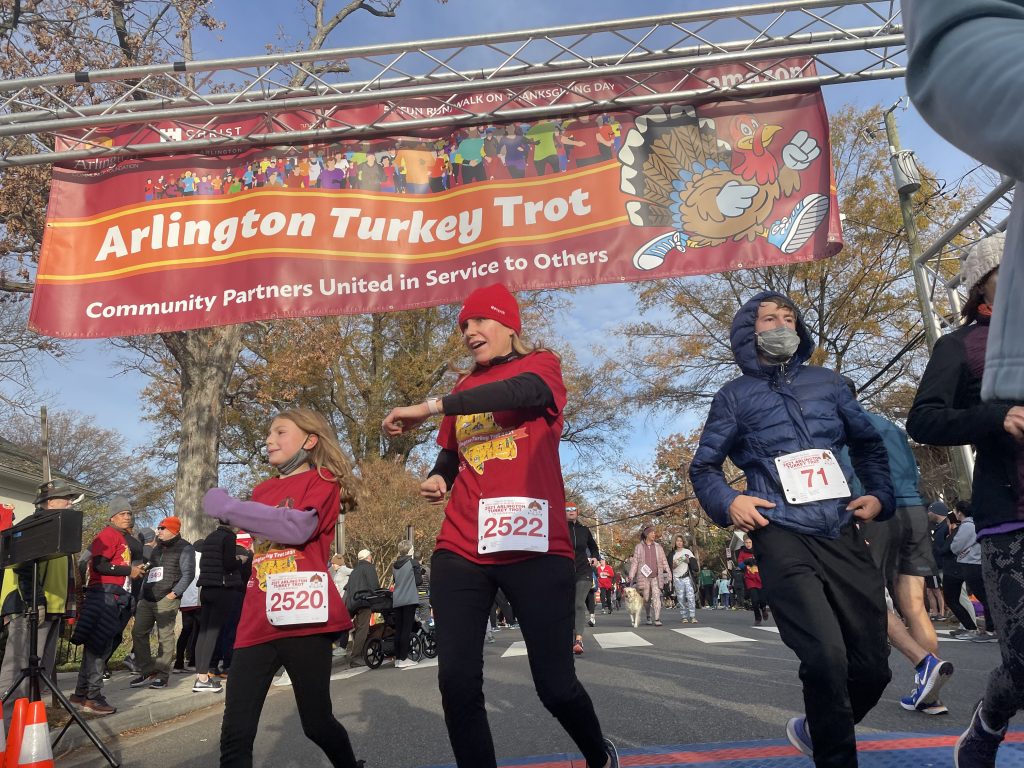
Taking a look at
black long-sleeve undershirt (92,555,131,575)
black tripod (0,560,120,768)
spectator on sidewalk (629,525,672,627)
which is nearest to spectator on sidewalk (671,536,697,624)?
spectator on sidewalk (629,525,672,627)

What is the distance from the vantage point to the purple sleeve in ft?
10.7

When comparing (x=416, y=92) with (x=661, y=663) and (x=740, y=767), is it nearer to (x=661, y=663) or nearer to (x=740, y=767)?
(x=740, y=767)

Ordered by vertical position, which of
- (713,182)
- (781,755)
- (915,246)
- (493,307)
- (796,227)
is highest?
(915,246)

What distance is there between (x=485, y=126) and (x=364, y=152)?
0.98 metres

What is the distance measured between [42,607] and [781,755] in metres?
4.80

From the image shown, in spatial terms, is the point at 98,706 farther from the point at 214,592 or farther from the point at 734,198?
the point at 734,198

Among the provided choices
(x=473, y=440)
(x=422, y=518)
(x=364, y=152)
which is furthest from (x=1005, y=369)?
(x=422, y=518)

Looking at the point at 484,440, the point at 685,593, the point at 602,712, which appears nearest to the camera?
the point at 484,440

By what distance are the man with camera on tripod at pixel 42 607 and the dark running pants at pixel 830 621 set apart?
4.41 metres

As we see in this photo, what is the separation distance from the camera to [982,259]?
3029mm

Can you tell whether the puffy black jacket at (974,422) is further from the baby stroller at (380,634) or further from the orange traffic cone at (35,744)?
the baby stroller at (380,634)

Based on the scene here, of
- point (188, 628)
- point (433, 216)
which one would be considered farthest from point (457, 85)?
point (188, 628)

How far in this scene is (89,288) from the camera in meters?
6.53

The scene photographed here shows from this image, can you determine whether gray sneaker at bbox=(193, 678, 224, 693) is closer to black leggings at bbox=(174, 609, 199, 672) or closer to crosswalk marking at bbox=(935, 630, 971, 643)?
black leggings at bbox=(174, 609, 199, 672)
